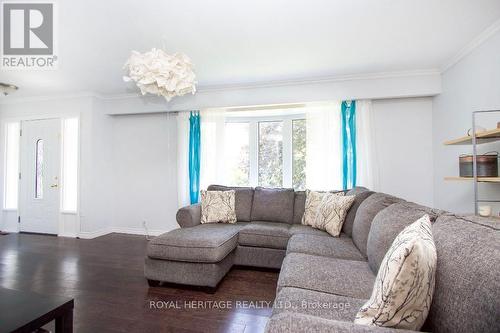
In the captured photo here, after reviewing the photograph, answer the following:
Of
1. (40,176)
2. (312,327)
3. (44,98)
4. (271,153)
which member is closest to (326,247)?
(312,327)

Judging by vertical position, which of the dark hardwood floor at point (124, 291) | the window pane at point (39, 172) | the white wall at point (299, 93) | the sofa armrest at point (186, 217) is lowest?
the dark hardwood floor at point (124, 291)

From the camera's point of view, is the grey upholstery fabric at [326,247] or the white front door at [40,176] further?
the white front door at [40,176]

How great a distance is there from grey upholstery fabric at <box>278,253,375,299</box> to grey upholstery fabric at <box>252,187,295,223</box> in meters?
1.40

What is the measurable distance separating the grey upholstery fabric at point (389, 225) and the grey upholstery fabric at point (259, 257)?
49.2 inches

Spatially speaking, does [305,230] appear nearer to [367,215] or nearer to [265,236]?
[265,236]

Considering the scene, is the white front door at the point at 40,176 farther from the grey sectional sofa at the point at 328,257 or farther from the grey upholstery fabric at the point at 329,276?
the grey upholstery fabric at the point at 329,276

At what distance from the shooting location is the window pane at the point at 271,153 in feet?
12.9

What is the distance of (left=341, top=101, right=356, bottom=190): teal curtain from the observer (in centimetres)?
338

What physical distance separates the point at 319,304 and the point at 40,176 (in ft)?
17.1

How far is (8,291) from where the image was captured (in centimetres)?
130

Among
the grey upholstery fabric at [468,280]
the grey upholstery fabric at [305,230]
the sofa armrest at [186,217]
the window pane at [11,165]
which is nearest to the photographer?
the grey upholstery fabric at [468,280]

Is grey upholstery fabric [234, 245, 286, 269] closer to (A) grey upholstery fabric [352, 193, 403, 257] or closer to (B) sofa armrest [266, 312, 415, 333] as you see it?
(A) grey upholstery fabric [352, 193, 403, 257]

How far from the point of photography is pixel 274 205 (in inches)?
127

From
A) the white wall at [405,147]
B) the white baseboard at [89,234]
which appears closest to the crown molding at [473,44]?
the white wall at [405,147]
